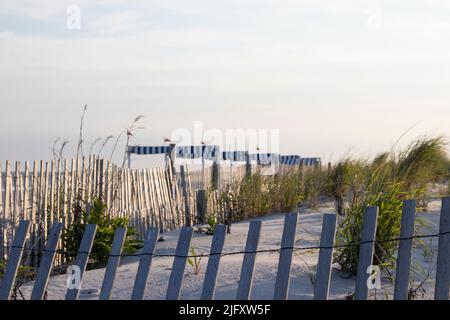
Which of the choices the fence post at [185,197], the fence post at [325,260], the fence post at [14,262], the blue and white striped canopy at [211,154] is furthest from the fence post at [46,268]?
the blue and white striped canopy at [211,154]

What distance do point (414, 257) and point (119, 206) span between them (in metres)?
4.33

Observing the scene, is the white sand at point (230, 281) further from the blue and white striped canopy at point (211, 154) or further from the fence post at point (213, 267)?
the blue and white striped canopy at point (211, 154)

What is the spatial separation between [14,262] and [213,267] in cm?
142

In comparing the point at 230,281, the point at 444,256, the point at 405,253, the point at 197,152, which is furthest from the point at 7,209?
the point at 197,152

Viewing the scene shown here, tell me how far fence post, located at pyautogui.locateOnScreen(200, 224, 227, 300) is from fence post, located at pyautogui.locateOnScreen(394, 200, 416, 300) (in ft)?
3.32

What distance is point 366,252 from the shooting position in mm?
4426

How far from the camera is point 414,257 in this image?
7.72 meters

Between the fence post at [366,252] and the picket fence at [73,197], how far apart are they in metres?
3.53

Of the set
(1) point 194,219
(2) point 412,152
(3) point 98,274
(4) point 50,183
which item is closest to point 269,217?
(1) point 194,219

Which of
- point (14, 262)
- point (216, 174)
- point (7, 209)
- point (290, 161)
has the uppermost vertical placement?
point (14, 262)

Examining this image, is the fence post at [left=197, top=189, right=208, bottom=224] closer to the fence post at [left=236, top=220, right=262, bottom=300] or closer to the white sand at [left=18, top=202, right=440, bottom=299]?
the white sand at [left=18, top=202, right=440, bottom=299]

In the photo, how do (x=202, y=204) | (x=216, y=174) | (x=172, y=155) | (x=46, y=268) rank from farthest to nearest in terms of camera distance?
1. (x=216, y=174)
2. (x=172, y=155)
3. (x=202, y=204)
4. (x=46, y=268)

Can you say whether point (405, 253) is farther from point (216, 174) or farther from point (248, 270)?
point (216, 174)
